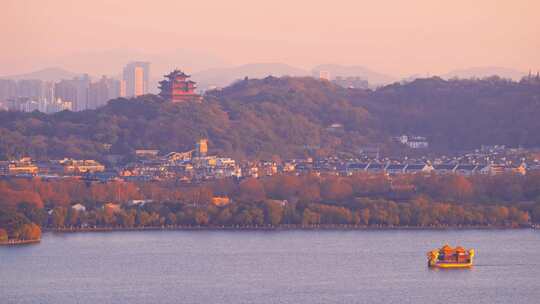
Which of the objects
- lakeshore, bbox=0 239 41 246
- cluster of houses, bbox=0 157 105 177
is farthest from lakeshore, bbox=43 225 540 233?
cluster of houses, bbox=0 157 105 177

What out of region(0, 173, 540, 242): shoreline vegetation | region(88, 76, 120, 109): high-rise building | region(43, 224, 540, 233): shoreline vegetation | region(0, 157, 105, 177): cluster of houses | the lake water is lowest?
the lake water

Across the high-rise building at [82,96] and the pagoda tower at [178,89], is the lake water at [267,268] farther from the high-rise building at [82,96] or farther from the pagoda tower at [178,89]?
the high-rise building at [82,96]

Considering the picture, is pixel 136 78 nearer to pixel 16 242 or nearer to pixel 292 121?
pixel 292 121

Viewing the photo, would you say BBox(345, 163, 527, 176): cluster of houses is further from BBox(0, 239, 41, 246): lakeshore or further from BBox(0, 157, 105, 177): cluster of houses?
BBox(0, 239, 41, 246): lakeshore

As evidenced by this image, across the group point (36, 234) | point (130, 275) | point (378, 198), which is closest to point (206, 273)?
point (130, 275)

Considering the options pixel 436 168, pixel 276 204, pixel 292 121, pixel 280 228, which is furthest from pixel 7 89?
pixel 280 228
